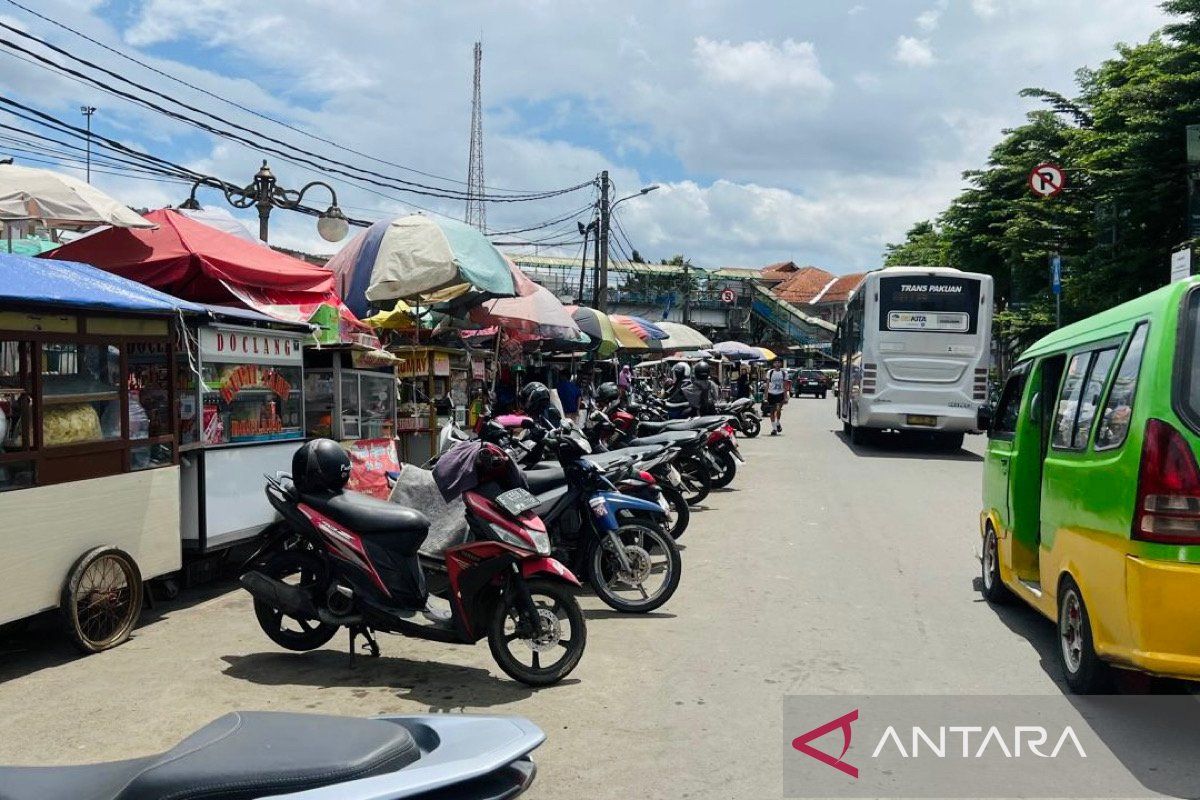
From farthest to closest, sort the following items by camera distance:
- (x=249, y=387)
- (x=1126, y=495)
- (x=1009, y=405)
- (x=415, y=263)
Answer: (x=415, y=263) < (x=249, y=387) < (x=1009, y=405) < (x=1126, y=495)

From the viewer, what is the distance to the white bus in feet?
56.0

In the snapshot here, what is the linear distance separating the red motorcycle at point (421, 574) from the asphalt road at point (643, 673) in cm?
27

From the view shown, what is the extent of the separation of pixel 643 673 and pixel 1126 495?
2.56 meters

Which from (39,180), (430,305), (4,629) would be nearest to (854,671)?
(4,629)

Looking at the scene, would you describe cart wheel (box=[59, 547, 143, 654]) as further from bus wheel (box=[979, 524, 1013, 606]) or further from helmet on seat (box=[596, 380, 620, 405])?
helmet on seat (box=[596, 380, 620, 405])

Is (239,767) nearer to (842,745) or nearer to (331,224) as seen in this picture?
(842,745)

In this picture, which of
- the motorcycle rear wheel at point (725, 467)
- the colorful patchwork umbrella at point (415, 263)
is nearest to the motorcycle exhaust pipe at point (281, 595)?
the colorful patchwork umbrella at point (415, 263)

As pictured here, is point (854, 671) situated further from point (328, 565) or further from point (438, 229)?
point (438, 229)

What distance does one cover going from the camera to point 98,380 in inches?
235

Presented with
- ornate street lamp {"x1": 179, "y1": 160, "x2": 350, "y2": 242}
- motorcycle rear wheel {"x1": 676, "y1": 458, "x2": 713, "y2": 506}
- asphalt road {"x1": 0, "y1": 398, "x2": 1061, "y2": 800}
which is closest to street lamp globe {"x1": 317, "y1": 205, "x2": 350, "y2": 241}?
ornate street lamp {"x1": 179, "y1": 160, "x2": 350, "y2": 242}

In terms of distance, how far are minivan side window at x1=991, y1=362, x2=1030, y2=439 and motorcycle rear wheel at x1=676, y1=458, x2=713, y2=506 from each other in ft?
15.5

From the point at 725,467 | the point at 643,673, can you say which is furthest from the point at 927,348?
the point at 643,673

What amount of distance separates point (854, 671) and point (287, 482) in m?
3.33

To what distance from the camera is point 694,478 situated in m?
11.8
